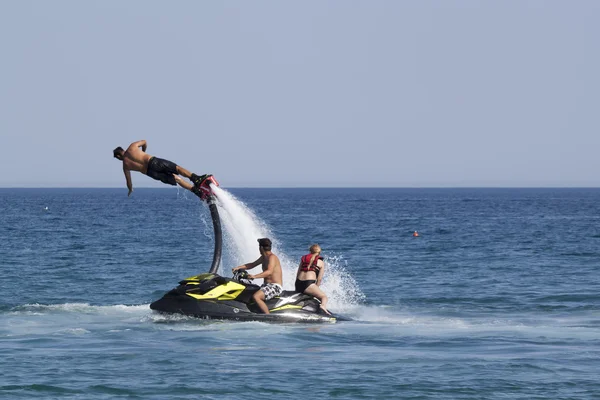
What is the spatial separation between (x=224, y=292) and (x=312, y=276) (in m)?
1.95

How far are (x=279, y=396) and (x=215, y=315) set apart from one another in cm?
603

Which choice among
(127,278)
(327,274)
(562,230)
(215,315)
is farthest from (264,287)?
(562,230)

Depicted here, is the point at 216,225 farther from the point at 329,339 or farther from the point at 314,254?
the point at 329,339

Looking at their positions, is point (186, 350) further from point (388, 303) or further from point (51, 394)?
point (388, 303)

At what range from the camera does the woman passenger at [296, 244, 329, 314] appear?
20516 mm

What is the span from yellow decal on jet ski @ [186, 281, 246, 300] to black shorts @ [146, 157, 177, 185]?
2.40 m

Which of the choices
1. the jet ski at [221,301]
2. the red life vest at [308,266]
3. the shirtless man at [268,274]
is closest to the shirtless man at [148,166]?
the jet ski at [221,301]

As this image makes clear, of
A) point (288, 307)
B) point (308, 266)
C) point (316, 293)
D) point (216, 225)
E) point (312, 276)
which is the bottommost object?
point (288, 307)

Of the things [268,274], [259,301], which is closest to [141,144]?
[268,274]

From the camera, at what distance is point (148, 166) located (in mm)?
19297

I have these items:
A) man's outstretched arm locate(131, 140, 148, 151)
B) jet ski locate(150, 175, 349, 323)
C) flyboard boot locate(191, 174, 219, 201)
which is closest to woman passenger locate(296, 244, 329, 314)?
jet ski locate(150, 175, 349, 323)

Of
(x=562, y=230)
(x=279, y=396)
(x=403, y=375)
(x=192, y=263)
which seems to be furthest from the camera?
(x=562, y=230)

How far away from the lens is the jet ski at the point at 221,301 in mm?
19859

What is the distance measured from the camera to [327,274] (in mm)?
28875
